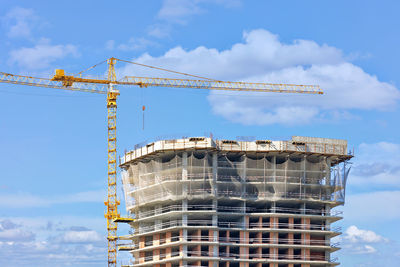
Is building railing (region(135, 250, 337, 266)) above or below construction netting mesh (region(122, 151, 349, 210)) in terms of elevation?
below

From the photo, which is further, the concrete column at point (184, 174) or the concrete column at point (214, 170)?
the concrete column at point (214, 170)

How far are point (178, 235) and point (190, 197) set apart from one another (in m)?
9.15

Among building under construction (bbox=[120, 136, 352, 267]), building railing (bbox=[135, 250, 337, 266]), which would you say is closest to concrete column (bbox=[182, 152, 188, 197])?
building under construction (bbox=[120, 136, 352, 267])

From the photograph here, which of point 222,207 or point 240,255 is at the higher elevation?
point 222,207

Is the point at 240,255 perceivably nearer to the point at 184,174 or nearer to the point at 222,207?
the point at 222,207

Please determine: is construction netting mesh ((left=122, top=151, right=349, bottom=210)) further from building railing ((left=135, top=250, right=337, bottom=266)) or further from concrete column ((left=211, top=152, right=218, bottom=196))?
building railing ((left=135, top=250, right=337, bottom=266))

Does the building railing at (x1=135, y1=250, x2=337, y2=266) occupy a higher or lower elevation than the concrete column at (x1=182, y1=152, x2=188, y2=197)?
lower

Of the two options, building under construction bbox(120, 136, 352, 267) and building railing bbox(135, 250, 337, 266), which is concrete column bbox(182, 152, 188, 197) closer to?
building under construction bbox(120, 136, 352, 267)

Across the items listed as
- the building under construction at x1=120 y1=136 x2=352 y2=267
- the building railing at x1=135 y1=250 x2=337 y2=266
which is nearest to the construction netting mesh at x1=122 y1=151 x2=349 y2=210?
the building under construction at x1=120 y1=136 x2=352 y2=267

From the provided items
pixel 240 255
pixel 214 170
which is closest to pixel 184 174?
pixel 214 170

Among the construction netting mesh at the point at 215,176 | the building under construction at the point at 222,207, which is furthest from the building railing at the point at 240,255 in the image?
the construction netting mesh at the point at 215,176

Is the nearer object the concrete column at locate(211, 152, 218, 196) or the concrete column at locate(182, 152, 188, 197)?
the concrete column at locate(182, 152, 188, 197)

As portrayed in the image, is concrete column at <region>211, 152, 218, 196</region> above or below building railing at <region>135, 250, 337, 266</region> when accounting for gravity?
above

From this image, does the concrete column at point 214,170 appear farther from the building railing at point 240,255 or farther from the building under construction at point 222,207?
the building railing at point 240,255
